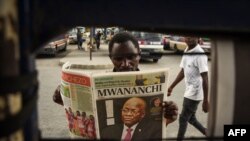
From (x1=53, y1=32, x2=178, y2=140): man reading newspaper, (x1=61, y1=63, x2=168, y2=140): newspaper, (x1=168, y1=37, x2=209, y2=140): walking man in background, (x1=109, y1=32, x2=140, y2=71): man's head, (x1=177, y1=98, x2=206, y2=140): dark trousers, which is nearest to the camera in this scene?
(x1=61, y1=63, x2=168, y2=140): newspaper

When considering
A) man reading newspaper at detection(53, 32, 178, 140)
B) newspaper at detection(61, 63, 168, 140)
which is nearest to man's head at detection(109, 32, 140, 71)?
man reading newspaper at detection(53, 32, 178, 140)

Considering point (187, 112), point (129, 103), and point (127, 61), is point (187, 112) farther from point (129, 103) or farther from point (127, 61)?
point (129, 103)

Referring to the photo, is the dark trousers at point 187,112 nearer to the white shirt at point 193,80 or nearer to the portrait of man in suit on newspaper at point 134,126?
the white shirt at point 193,80

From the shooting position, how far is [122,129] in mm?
1678

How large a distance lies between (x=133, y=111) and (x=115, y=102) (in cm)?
10

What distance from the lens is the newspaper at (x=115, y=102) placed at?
159 centimetres

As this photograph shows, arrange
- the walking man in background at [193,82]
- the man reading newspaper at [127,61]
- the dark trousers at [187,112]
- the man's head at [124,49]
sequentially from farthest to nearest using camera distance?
1. the dark trousers at [187,112]
2. the walking man in background at [193,82]
3. the man's head at [124,49]
4. the man reading newspaper at [127,61]

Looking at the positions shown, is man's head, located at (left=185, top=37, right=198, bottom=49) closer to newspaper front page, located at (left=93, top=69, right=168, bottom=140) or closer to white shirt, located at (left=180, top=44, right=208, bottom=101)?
white shirt, located at (left=180, top=44, right=208, bottom=101)

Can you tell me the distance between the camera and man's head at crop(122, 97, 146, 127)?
1.61 metres

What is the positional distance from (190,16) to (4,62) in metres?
0.35

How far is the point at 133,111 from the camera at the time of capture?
164 cm

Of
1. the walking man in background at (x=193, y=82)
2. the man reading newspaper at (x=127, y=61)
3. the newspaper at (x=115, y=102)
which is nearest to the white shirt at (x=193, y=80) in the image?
the walking man in background at (x=193, y=82)

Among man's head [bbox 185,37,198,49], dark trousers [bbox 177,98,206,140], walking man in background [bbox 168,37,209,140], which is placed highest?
man's head [bbox 185,37,198,49]

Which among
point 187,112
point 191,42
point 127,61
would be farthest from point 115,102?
point 187,112
